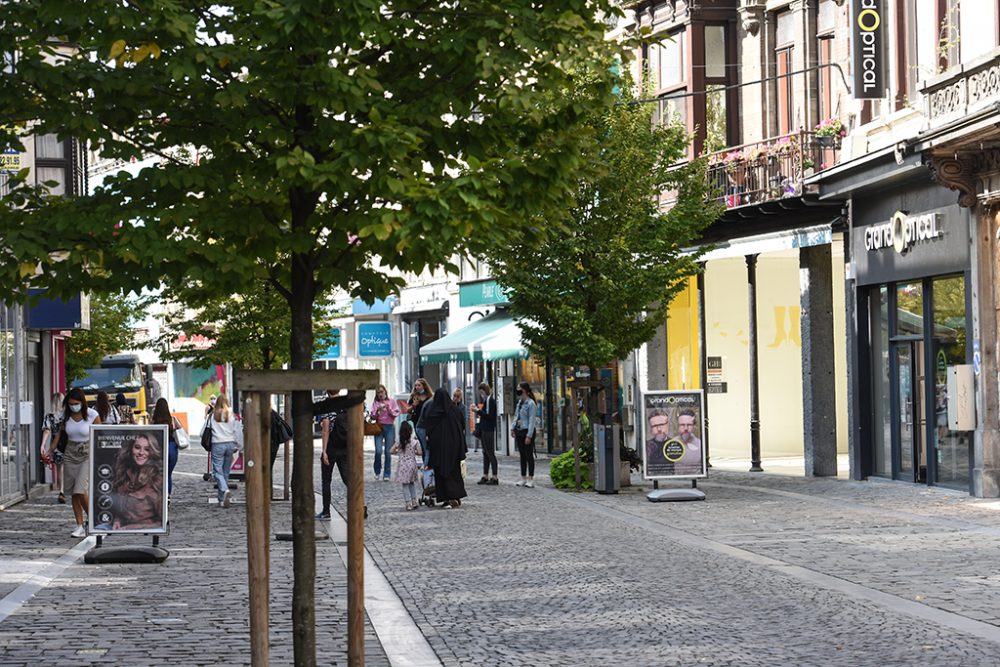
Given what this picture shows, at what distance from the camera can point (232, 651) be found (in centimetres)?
1041

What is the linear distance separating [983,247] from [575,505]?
6509 mm

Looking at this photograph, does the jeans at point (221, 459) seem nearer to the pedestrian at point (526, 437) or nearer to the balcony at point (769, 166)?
the pedestrian at point (526, 437)

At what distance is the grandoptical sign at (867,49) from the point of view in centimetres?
2606

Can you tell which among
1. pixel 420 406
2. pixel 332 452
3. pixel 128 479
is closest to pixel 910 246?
pixel 420 406

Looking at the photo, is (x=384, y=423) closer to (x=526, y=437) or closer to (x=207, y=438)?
(x=526, y=437)

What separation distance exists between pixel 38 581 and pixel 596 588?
5.09 meters

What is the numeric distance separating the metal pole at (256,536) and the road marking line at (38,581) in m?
4.97

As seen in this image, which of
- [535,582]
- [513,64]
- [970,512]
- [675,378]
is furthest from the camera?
[675,378]

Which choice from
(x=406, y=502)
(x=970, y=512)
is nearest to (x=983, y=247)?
(x=970, y=512)

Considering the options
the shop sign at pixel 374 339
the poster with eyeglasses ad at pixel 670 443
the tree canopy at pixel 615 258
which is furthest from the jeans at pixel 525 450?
the shop sign at pixel 374 339

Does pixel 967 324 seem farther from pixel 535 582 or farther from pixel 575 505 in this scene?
pixel 535 582

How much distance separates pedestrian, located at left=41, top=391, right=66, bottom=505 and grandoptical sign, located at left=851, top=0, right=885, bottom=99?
12.9 metres

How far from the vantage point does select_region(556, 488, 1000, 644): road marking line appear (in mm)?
11023

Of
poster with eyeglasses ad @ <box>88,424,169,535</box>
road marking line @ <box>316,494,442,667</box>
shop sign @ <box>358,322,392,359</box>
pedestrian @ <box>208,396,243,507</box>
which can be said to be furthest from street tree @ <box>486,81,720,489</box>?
shop sign @ <box>358,322,392,359</box>
